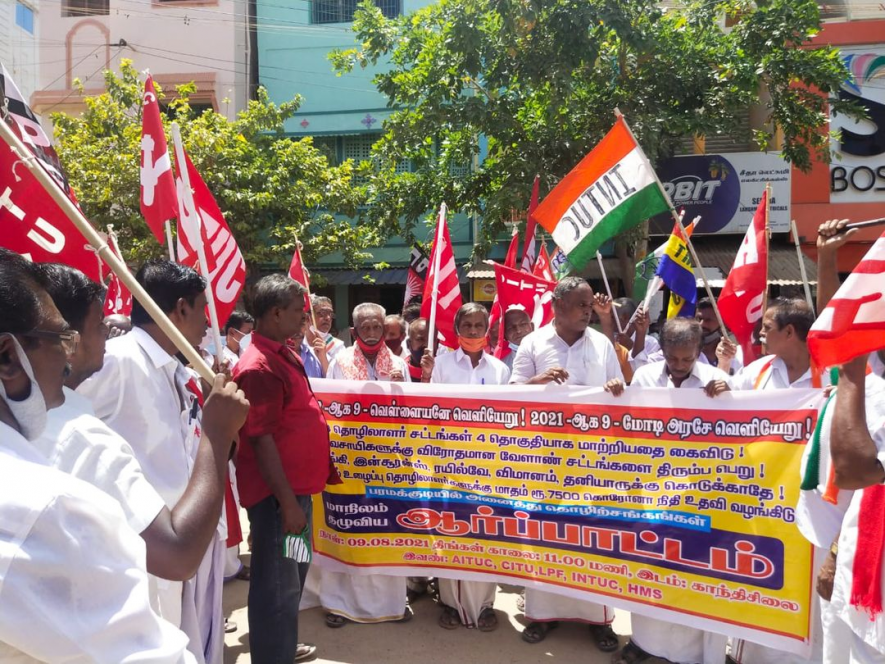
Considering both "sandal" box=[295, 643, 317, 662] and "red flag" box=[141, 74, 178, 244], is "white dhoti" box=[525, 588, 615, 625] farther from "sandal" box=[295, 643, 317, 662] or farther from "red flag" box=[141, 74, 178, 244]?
"red flag" box=[141, 74, 178, 244]

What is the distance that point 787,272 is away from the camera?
43.1ft

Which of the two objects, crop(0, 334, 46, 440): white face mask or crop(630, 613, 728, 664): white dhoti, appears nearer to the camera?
crop(0, 334, 46, 440): white face mask

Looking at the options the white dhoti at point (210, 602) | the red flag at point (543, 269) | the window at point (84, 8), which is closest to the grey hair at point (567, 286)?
the white dhoti at point (210, 602)

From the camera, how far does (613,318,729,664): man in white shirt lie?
11.4 feet

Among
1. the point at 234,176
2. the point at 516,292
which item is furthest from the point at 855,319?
the point at 234,176

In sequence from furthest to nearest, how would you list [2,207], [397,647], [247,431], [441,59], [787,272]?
[787,272], [441,59], [397,647], [247,431], [2,207]

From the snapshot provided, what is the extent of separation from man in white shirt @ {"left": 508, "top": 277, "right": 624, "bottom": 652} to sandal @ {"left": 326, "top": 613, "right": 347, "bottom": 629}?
1068 millimetres

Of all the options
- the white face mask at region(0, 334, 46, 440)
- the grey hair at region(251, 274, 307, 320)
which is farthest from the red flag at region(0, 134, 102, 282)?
the white face mask at region(0, 334, 46, 440)

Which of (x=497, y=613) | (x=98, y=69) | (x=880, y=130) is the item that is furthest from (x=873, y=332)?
(x=98, y=69)

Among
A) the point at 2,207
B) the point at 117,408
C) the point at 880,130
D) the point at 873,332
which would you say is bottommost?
the point at 117,408

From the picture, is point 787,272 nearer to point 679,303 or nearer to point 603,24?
point 603,24

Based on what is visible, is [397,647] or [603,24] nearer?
[397,647]

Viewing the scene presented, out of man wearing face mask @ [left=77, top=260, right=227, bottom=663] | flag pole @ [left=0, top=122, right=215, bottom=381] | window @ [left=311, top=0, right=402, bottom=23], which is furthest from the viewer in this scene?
window @ [left=311, top=0, right=402, bottom=23]

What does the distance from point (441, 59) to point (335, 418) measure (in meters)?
8.09
